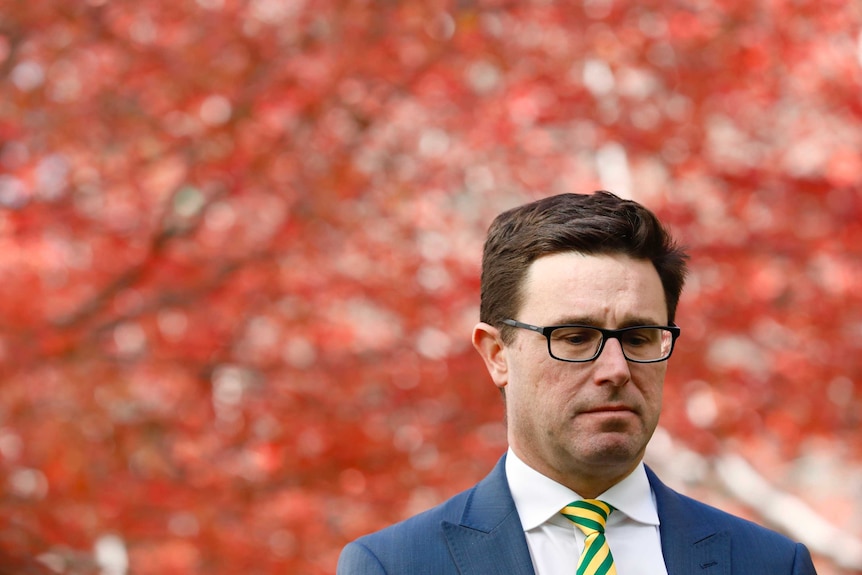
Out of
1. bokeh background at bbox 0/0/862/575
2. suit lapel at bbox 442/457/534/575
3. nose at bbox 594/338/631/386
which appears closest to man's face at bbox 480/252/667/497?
nose at bbox 594/338/631/386

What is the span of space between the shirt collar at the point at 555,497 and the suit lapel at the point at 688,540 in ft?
0.13

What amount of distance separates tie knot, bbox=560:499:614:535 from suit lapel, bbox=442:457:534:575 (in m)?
0.14

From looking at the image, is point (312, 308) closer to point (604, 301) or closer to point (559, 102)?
point (559, 102)

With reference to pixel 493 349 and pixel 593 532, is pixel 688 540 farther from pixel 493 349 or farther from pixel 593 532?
pixel 493 349

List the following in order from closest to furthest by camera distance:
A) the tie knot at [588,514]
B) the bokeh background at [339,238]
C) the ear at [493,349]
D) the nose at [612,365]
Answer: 1. the nose at [612,365]
2. the tie knot at [588,514]
3. the ear at [493,349]
4. the bokeh background at [339,238]

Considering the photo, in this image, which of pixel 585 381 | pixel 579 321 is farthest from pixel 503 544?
pixel 579 321

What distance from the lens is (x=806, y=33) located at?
6.30 m

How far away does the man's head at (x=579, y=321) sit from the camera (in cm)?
247

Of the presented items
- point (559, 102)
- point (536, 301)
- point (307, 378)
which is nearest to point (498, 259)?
point (536, 301)

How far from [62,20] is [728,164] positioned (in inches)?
162

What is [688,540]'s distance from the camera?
104 inches

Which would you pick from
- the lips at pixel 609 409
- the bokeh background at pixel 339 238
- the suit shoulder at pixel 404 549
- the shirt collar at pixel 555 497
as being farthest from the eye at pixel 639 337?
the bokeh background at pixel 339 238

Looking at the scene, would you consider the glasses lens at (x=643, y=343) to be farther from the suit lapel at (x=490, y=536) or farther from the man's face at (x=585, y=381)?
the suit lapel at (x=490, y=536)

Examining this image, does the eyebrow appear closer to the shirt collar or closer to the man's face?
the man's face
